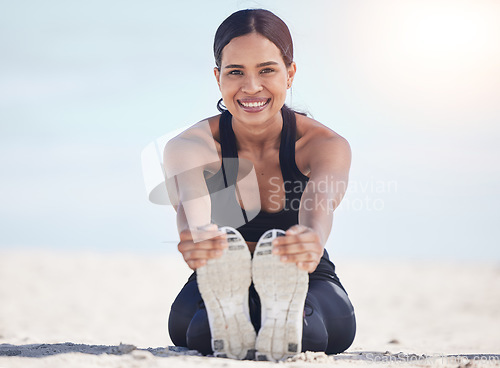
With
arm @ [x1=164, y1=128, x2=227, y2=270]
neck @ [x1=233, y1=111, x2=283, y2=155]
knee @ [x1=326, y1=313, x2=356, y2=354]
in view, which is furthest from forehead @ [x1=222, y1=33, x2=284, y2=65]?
knee @ [x1=326, y1=313, x2=356, y2=354]

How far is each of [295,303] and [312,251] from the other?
8.2 inches

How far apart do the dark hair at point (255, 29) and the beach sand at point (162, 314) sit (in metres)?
1.39

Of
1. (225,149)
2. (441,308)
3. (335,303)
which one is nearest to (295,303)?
(335,303)

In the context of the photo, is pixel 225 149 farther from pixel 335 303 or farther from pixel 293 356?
pixel 293 356

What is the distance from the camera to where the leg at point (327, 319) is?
217 cm

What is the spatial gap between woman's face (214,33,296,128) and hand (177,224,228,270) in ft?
2.48

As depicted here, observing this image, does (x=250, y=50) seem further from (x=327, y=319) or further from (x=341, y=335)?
(x=341, y=335)

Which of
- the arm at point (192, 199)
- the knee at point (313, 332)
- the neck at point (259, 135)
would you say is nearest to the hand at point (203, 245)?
the arm at point (192, 199)

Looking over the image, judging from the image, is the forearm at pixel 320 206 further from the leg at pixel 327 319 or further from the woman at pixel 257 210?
Answer: the leg at pixel 327 319

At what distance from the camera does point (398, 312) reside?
7.64 metres

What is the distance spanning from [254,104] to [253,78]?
13 centimetres

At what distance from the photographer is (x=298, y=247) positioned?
6.24 ft

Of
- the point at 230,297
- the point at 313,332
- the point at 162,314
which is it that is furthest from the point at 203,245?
the point at 162,314

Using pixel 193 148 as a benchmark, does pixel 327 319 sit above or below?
below
